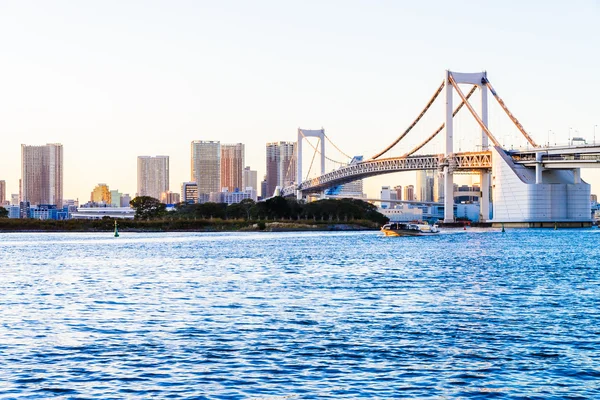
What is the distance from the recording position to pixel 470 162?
99688mm

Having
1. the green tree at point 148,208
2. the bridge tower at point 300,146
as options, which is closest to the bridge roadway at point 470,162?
the bridge tower at point 300,146

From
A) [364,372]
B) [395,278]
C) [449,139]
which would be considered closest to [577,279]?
[395,278]

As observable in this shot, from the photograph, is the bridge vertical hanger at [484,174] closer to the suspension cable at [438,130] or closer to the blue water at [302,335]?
the suspension cable at [438,130]

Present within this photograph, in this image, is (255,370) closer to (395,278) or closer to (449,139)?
(395,278)

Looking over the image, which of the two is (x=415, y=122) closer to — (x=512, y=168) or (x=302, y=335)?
(x=512, y=168)

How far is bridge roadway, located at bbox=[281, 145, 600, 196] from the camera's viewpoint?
291 feet

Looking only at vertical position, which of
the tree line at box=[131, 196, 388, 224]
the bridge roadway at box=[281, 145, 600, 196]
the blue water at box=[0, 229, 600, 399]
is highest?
the bridge roadway at box=[281, 145, 600, 196]

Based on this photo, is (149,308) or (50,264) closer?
(149,308)

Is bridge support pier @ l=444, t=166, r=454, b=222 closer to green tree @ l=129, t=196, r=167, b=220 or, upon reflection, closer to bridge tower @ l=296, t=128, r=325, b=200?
bridge tower @ l=296, t=128, r=325, b=200

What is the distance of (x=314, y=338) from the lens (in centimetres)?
1552

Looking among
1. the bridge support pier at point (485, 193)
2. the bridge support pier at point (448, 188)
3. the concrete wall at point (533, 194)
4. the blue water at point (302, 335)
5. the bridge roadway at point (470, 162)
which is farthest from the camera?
the bridge support pier at point (485, 193)

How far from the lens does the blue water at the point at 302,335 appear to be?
1184cm

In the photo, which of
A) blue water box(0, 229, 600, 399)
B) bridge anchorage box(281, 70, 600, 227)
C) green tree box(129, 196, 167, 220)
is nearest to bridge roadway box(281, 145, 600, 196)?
bridge anchorage box(281, 70, 600, 227)

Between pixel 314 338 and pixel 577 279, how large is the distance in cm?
1429
